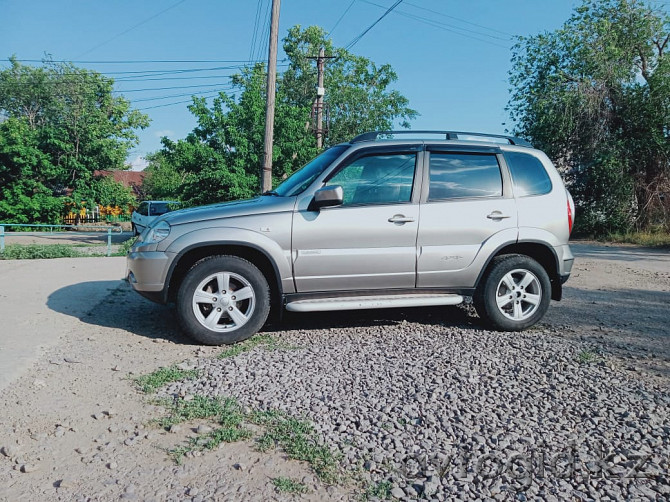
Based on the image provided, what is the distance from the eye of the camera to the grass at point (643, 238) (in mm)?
18031

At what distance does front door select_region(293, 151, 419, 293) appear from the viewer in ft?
17.2

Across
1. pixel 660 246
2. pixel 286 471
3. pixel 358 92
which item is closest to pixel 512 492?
pixel 286 471

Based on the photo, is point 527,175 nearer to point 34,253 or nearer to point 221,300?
point 221,300

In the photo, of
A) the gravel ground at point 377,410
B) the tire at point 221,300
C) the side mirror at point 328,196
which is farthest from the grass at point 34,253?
the side mirror at point 328,196

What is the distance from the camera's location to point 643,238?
744 inches

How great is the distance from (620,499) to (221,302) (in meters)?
3.60

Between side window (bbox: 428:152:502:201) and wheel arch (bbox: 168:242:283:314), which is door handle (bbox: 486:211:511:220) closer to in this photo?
side window (bbox: 428:152:502:201)

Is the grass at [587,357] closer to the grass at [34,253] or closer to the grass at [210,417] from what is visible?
the grass at [210,417]

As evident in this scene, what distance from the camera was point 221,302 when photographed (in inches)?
203

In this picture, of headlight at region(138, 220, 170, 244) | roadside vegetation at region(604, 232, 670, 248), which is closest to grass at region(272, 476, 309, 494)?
headlight at region(138, 220, 170, 244)

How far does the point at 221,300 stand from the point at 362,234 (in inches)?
58.7

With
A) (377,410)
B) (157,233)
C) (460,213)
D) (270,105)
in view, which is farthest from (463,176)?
(270,105)

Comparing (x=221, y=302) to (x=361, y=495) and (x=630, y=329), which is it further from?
(x=630, y=329)

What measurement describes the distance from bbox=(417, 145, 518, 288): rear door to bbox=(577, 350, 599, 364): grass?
4.10 ft
